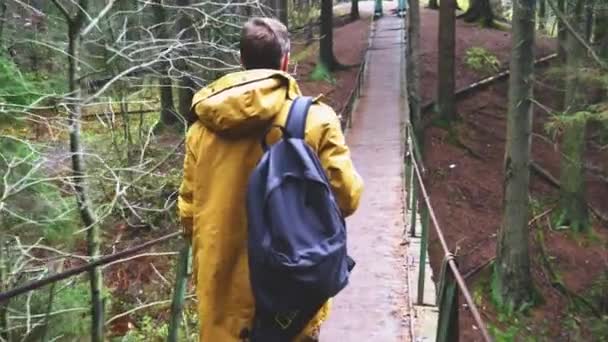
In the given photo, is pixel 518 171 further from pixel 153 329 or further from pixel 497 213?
pixel 497 213

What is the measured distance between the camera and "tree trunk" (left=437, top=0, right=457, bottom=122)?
20.9m

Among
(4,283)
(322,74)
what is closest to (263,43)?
(4,283)

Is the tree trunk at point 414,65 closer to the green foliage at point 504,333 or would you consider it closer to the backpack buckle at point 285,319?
Answer: the green foliage at point 504,333

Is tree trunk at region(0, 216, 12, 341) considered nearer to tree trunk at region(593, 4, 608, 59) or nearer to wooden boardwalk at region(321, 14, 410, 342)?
wooden boardwalk at region(321, 14, 410, 342)

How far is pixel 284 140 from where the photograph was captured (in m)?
2.50

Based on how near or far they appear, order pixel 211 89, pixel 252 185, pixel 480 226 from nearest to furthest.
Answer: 1. pixel 252 185
2. pixel 211 89
3. pixel 480 226

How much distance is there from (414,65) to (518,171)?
7.70m

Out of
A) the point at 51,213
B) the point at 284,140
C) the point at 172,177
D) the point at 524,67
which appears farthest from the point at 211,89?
the point at 172,177

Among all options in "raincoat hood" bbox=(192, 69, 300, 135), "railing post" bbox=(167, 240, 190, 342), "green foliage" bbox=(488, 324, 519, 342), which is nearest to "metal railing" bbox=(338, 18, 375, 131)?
"green foliage" bbox=(488, 324, 519, 342)

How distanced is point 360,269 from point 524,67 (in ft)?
17.0

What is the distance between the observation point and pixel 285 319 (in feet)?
8.52

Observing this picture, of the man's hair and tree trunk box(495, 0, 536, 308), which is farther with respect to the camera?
tree trunk box(495, 0, 536, 308)

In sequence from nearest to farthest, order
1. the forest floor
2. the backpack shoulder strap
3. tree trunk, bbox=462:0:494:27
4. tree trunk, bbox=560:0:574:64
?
the backpack shoulder strap → the forest floor → tree trunk, bbox=560:0:574:64 → tree trunk, bbox=462:0:494:27

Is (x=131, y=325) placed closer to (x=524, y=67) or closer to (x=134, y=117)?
(x=524, y=67)
